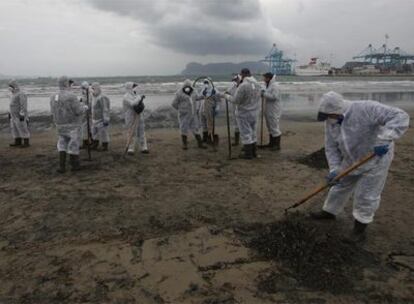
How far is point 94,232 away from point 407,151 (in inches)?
313

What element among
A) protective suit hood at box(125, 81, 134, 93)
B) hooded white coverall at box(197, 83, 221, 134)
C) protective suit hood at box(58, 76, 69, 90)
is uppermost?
protective suit hood at box(58, 76, 69, 90)

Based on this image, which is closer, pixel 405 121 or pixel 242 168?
pixel 405 121

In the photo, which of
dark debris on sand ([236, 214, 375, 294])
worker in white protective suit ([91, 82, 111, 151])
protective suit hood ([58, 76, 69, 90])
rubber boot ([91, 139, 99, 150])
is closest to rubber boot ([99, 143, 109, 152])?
worker in white protective suit ([91, 82, 111, 151])

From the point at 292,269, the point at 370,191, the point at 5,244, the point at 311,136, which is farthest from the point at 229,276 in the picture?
the point at 311,136

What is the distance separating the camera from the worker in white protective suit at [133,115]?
9.12 metres

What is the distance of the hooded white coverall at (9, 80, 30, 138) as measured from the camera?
10.2 meters

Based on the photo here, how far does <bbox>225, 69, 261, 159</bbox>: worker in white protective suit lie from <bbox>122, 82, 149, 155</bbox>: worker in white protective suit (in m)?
2.12

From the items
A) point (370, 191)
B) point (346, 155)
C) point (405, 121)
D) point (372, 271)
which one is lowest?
point (372, 271)

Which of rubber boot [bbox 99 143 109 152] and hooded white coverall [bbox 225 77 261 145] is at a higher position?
hooded white coverall [bbox 225 77 261 145]

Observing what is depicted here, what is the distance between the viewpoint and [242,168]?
791 cm

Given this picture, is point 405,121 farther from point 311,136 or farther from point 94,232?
point 311,136

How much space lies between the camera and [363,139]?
444 centimetres

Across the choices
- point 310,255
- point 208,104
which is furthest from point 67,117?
point 310,255

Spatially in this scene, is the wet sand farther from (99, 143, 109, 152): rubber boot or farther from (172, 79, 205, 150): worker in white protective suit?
(172, 79, 205, 150): worker in white protective suit
